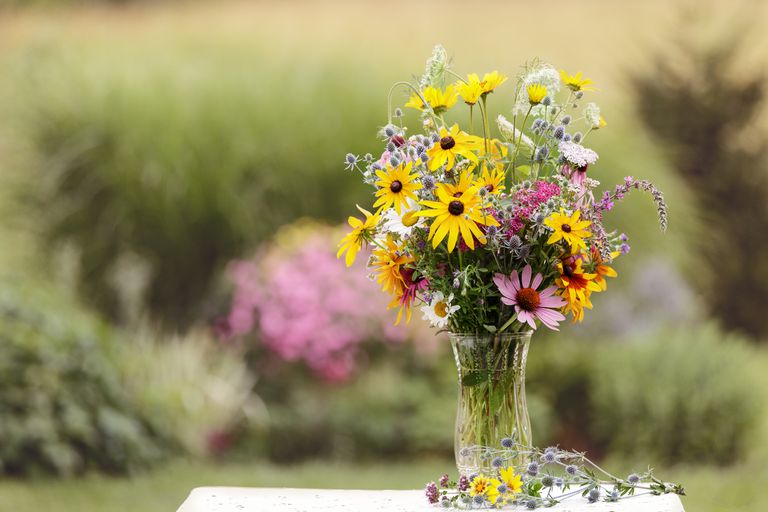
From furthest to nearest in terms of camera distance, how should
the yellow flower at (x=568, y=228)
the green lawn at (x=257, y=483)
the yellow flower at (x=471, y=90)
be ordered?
the green lawn at (x=257, y=483)
the yellow flower at (x=471, y=90)
the yellow flower at (x=568, y=228)

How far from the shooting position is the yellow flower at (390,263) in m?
1.98

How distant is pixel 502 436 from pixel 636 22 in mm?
8360

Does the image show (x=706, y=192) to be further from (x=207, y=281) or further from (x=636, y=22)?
(x=207, y=281)

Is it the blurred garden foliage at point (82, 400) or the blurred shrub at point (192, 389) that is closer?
the blurred garden foliage at point (82, 400)

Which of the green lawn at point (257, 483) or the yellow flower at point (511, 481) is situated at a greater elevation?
the green lawn at point (257, 483)

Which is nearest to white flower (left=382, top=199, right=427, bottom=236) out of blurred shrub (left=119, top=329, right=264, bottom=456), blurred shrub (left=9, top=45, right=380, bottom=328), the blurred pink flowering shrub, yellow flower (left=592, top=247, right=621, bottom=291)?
yellow flower (left=592, top=247, right=621, bottom=291)

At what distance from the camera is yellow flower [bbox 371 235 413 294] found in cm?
198

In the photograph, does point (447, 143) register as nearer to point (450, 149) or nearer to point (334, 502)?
point (450, 149)

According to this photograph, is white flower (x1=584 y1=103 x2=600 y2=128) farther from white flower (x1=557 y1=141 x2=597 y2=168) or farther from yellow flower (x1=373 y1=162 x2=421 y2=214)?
yellow flower (x1=373 y1=162 x2=421 y2=214)

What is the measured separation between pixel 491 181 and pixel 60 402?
3.52 metres

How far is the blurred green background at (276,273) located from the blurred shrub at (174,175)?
15mm

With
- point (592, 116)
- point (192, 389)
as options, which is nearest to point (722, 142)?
point (192, 389)

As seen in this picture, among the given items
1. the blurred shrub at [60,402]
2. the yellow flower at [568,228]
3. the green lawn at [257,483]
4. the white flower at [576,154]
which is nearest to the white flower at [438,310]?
the yellow flower at [568,228]

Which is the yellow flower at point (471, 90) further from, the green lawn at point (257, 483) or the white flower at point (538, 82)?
the green lawn at point (257, 483)
